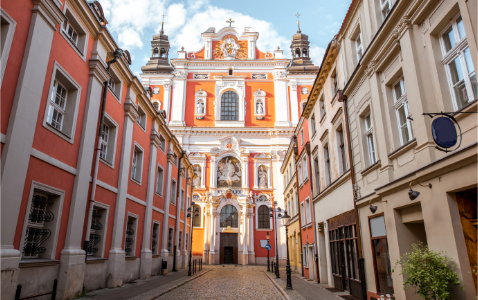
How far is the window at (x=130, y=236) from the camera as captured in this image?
49.7 feet

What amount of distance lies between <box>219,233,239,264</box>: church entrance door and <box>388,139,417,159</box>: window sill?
1128 inches

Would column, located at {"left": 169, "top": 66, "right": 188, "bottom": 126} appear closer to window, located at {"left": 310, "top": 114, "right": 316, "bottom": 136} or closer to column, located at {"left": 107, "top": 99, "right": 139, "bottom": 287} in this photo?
column, located at {"left": 107, "top": 99, "right": 139, "bottom": 287}

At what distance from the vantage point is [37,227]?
28.7 ft

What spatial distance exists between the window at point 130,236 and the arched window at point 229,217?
20.4 meters

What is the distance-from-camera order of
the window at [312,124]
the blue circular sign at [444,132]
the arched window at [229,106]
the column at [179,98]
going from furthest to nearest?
the arched window at [229,106]
the column at [179,98]
the window at [312,124]
the blue circular sign at [444,132]

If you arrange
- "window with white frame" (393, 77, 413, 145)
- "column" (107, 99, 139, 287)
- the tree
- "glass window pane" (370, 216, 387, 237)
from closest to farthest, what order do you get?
1. the tree
2. "window with white frame" (393, 77, 413, 145)
3. "glass window pane" (370, 216, 387, 237)
4. "column" (107, 99, 139, 287)

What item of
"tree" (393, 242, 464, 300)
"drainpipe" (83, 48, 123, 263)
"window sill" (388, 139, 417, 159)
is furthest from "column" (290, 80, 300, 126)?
"tree" (393, 242, 464, 300)

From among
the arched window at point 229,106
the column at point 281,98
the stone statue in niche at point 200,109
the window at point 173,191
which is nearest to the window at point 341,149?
the window at point 173,191

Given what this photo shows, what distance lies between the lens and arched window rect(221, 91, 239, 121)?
132 feet

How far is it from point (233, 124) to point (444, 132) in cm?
3419

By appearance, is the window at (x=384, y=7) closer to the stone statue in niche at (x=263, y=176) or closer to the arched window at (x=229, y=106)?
the stone statue in niche at (x=263, y=176)

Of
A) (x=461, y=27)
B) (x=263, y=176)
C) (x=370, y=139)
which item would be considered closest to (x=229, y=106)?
A: (x=263, y=176)

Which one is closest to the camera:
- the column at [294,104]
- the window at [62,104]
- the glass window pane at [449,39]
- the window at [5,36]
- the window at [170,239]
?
the glass window pane at [449,39]

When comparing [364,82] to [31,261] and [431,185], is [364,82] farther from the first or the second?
[31,261]
